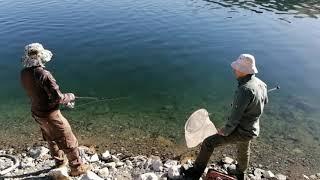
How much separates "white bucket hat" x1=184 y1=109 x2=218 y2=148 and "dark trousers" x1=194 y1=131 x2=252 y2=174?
0.57 m

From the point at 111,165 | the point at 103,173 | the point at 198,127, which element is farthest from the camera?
the point at 111,165

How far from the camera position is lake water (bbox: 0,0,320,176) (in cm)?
1467

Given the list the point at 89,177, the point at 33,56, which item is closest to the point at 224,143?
the point at 89,177

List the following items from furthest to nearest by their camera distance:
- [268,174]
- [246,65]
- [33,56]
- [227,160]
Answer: [227,160] < [268,174] < [33,56] < [246,65]

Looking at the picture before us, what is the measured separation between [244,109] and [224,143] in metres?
1.11

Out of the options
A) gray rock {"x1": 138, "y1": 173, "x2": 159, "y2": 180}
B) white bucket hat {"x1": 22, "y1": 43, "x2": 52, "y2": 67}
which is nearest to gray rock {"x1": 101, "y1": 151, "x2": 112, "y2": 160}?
gray rock {"x1": 138, "y1": 173, "x2": 159, "y2": 180}

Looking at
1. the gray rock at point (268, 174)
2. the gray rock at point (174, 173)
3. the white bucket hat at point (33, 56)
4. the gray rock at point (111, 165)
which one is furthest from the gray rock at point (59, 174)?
the gray rock at point (268, 174)

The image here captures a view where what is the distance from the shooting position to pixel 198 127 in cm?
970

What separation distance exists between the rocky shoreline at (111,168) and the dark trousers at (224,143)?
0.83 metres

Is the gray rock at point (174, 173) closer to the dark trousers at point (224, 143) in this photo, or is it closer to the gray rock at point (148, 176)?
the gray rock at point (148, 176)

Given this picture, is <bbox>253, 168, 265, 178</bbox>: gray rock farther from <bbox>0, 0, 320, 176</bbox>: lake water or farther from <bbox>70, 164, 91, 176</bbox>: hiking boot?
<bbox>70, 164, 91, 176</bbox>: hiking boot

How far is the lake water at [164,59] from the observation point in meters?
14.7

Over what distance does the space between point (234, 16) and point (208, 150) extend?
843 inches

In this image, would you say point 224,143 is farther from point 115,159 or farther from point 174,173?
point 115,159
